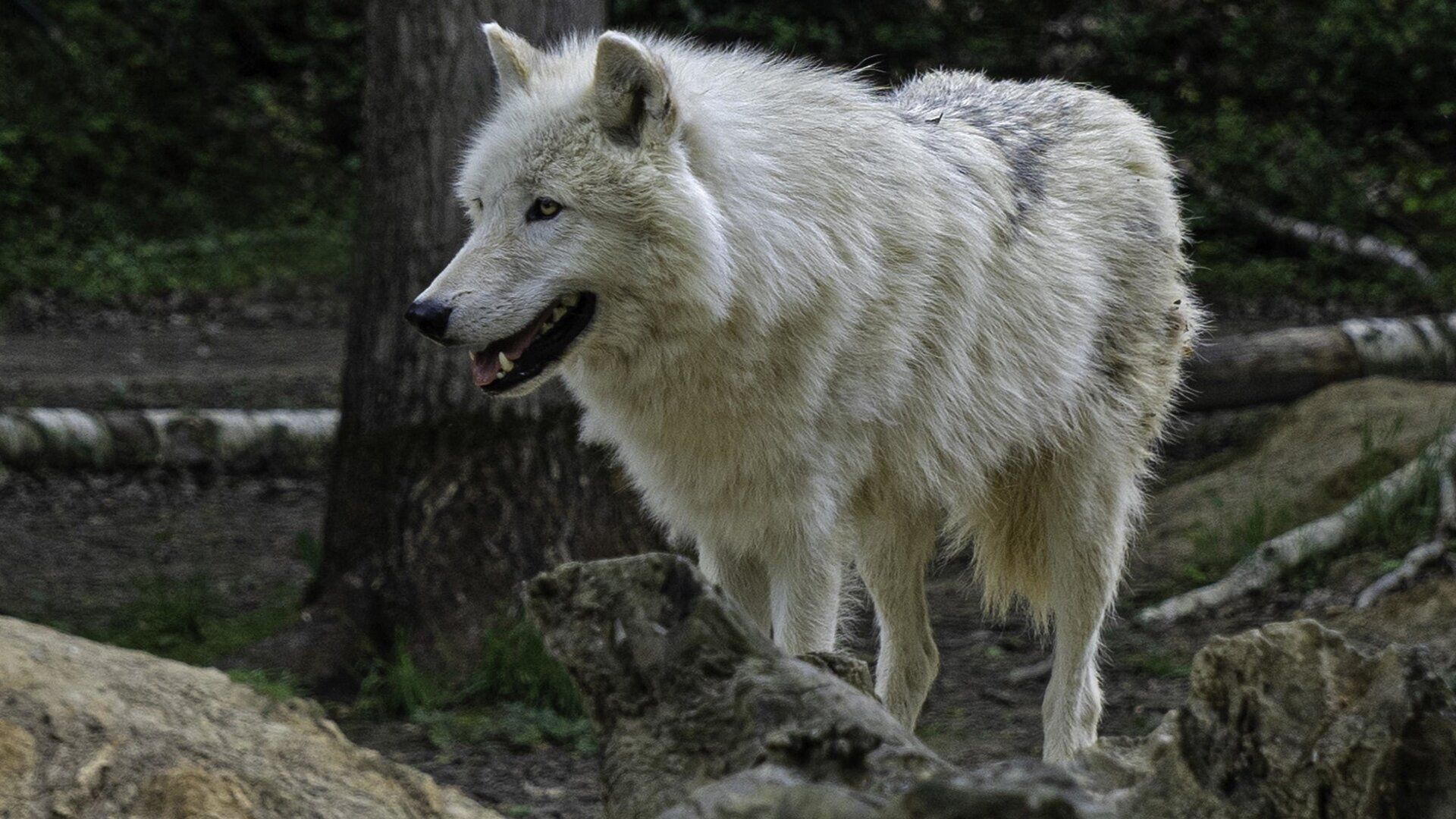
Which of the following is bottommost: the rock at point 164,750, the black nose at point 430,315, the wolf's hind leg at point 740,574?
the rock at point 164,750

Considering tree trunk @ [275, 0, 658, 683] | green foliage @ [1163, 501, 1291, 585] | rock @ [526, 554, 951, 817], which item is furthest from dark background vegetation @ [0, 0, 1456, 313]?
rock @ [526, 554, 951, 817]

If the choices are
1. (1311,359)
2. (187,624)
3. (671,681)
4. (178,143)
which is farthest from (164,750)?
(178,143)

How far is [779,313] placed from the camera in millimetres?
3387

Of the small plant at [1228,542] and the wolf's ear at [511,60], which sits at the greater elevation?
the wolf's ear at [511,60]

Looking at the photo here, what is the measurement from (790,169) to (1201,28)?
10.2m

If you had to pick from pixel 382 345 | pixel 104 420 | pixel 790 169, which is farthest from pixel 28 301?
pixel 790 169

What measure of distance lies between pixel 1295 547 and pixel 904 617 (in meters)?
2.28

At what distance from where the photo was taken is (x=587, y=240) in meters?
3.22

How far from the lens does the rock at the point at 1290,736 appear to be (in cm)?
177

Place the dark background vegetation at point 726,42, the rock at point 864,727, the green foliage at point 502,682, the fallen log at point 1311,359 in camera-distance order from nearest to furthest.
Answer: the rock at point 864,727, the green foliage at point 502,682, the fallen log at point 1311,359, the dark background vegetation at point 726,42

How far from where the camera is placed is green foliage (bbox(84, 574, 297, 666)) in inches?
210

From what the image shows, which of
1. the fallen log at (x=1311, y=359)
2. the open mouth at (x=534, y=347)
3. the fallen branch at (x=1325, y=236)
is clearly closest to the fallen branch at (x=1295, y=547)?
the fallen log at (x=1311, y=359)

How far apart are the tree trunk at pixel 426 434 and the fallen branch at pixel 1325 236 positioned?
776 cm

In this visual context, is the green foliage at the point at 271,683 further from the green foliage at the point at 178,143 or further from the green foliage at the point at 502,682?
the green foliage at the point at 178,143
